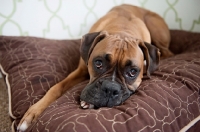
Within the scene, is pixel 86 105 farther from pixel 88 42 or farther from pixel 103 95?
pixel 88 42

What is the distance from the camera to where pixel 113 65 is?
58.4 inches

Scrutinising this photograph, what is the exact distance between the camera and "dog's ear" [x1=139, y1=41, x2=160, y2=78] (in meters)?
1.65

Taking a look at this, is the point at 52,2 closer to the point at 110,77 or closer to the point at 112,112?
the point at 110,77

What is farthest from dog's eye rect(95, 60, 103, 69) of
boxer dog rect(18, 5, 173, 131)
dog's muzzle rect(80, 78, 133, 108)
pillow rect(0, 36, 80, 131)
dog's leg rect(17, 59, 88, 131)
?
pillow rect(0, 36, 80, 131)

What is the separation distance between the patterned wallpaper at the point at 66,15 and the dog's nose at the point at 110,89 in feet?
4.95

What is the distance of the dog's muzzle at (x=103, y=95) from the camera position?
135cm

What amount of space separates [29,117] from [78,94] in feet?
1.07

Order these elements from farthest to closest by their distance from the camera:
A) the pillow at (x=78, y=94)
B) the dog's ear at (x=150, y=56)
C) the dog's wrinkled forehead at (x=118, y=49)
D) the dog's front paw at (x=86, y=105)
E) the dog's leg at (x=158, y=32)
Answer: the dog's leg at (x=158, y=32)
the dog's ear at (x=150, y=56)
the dog's wrinkled forehead at (x=118, y=49)
the dog's front paw at (x=86, y=105)
the pillow at (x=78, y=94)

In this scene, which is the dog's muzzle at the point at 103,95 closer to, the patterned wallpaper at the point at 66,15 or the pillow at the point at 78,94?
the pillow at the point at 78,94

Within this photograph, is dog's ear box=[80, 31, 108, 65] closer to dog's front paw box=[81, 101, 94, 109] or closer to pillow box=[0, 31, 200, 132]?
pillow box=[0, 31, 200, 132]

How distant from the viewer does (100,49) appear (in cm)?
153

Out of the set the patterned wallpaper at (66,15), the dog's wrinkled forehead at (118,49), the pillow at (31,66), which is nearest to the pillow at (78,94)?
the pillow at (31,66)

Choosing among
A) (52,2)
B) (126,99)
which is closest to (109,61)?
(126,99)

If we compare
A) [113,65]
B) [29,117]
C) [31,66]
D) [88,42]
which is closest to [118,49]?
[113,65]
